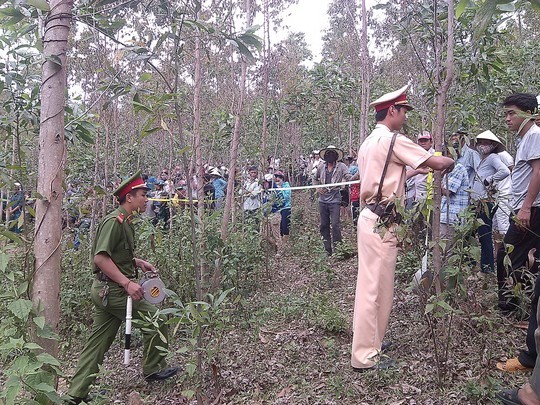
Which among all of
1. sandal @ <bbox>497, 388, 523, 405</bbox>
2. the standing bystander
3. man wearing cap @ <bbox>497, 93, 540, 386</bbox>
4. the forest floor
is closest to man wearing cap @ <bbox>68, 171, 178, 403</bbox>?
the forest floor

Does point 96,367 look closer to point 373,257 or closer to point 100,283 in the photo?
point 100,283

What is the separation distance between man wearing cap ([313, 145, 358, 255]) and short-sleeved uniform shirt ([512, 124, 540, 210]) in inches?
142

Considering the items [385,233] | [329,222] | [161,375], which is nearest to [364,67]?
[329,222]

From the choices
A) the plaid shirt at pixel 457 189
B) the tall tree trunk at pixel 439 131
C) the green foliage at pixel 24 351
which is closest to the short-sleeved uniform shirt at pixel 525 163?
the tall tree trunk at pixel 439 131

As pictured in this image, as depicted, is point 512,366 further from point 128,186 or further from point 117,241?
point 128,186

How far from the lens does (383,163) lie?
3.20 metres

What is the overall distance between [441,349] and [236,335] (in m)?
2.25

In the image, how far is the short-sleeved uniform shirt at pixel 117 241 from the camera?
3.62 m

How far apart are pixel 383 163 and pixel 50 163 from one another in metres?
2.06

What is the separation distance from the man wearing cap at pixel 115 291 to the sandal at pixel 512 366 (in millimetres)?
2273

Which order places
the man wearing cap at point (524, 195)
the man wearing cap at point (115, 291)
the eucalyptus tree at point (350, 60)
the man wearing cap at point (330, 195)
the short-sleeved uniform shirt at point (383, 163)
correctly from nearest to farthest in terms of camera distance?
1. the short-sleeved uniform shirt at point (383, 163)
2. the man wearing cap at point (524, 195)
3. the man wearing cap at point (115, 291)
4. the man wearing cap at point (330, 195)
5. the eucalyptus tree at point (350, 60)

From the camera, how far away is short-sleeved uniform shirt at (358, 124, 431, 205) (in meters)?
3.12

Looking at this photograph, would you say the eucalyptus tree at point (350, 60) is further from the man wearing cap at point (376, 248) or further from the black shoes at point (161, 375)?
the black shoes at point (161, 375)

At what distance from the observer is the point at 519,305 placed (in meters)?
3.54
